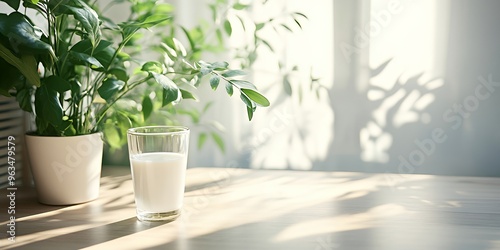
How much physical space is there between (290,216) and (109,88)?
15.7 inches

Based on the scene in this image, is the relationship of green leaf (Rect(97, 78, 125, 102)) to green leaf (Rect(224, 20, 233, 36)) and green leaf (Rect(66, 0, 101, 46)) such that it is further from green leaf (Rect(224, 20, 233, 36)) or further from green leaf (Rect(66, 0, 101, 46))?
green leaf (Rect(224, 20, 233, 36))

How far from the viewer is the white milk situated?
3.11ft

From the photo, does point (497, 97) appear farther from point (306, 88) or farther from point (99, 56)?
point (99, 56)

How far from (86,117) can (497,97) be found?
916mm

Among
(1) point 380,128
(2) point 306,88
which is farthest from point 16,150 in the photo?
(1) point 380,128

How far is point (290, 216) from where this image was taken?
3.26ft

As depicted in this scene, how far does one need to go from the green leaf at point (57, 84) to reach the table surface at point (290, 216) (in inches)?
9.2

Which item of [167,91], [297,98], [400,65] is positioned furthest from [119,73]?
[400,65]

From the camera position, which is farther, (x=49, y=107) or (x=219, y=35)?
(x=219, y=35)

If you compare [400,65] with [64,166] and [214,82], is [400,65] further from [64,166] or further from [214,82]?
[64,166]

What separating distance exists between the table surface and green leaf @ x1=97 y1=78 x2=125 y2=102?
8.7 inches

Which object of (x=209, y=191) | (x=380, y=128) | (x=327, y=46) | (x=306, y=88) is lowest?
(x=209, y=191)

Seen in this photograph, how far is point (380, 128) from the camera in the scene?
53.6 inches

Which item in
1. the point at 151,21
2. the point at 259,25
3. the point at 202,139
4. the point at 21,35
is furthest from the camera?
the point at 202,139
